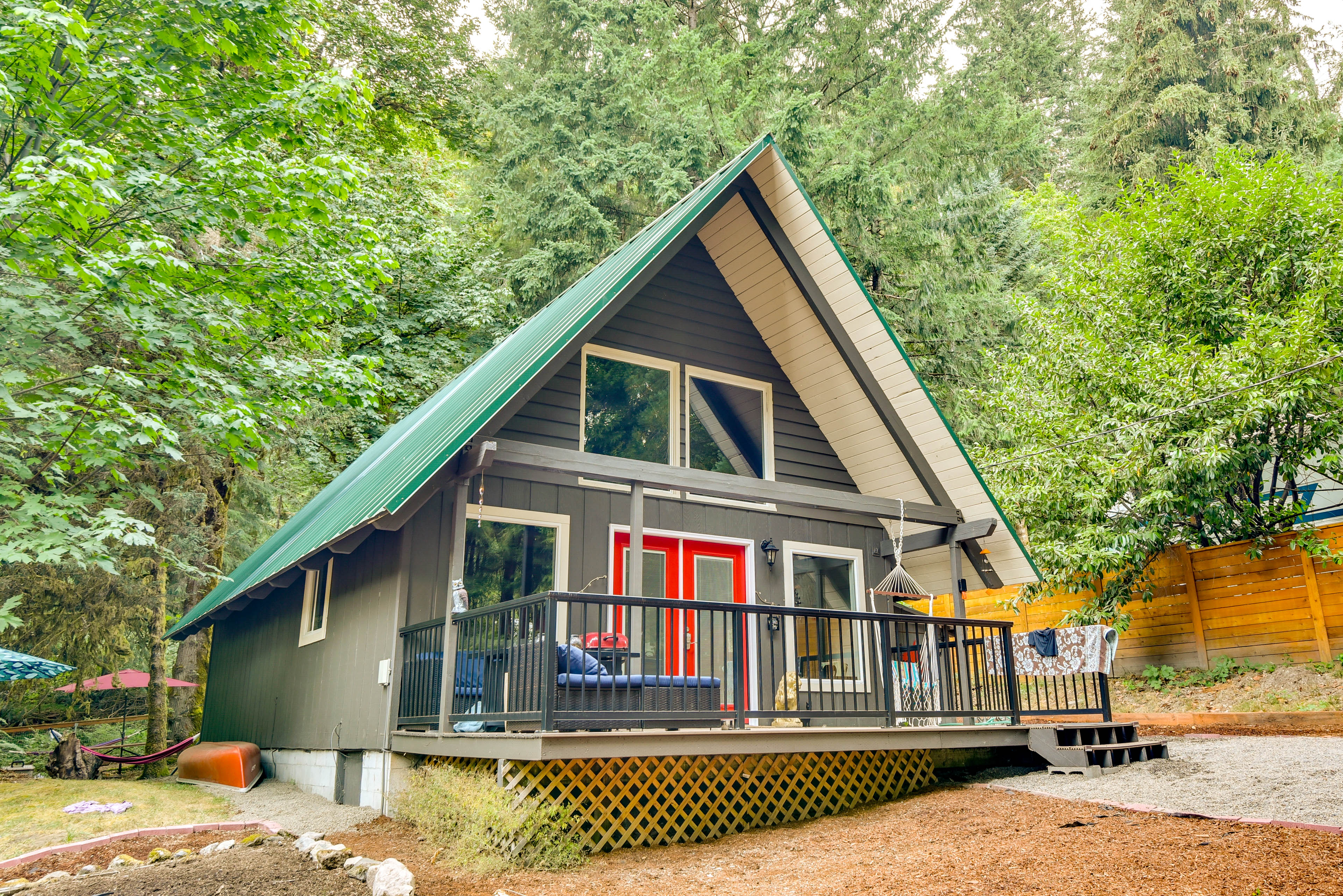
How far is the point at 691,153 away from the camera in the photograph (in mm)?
17266

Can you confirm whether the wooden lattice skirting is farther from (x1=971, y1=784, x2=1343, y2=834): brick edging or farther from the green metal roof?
the green metal roof

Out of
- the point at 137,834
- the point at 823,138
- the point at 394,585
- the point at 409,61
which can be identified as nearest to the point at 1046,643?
the point at 394,585

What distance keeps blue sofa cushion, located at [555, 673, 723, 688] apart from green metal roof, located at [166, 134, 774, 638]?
179cm

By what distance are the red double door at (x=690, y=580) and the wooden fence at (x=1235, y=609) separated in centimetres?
671

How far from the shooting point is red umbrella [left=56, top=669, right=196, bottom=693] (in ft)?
58.9

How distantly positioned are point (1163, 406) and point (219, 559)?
1692 cm

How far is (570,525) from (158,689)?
41.3 feet

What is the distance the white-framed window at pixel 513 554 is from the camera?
844 centimetres

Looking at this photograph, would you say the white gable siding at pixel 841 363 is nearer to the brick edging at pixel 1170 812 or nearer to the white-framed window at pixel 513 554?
the brick edging at pixel 1170 812

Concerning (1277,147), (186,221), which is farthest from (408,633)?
(1277,147)

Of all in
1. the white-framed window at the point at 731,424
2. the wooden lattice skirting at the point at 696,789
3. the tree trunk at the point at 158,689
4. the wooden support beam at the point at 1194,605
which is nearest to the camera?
the wooden lattice skirting at the point at 696,789

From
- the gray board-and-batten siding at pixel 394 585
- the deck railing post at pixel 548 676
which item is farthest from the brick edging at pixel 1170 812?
the deck railing post at pixel 548 676

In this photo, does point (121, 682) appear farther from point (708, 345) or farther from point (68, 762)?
point (708, 345)

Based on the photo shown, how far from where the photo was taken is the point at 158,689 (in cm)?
1706
